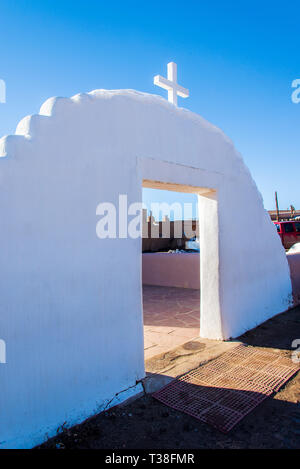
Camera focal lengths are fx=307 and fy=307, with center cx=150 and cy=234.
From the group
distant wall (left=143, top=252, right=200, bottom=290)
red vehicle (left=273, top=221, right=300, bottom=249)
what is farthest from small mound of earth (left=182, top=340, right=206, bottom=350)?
red vehicle (left=273, top=221, right=300, bottom=249)

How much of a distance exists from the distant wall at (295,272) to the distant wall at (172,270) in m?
2.79

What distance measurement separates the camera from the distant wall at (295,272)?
748 cm

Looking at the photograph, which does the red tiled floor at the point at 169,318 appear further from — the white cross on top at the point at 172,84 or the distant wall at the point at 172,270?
the white cross on top at the point at 172,84

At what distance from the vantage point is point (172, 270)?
10406 millimetres

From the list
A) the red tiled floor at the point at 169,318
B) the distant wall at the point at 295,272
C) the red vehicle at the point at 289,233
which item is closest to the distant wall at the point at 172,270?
the red tiled floor at the point at 169,318

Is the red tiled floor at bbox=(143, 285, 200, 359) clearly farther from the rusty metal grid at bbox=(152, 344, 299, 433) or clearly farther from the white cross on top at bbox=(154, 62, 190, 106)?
the white cross on top at bbox=(154, 62, 190, 106)

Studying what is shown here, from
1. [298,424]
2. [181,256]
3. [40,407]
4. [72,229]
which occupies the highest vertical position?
[72,229]

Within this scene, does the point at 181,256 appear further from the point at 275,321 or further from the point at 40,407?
the point at 40,407

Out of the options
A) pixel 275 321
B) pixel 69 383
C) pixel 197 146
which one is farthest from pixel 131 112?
pixel 275 321

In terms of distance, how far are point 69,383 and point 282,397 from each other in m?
2.28

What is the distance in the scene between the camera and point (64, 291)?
290 centimetres

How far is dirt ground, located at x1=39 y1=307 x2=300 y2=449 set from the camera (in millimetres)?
2611

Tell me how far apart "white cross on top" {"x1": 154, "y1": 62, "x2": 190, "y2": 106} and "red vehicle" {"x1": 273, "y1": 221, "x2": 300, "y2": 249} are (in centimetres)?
1179

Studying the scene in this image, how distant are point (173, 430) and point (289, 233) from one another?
13.8 m
